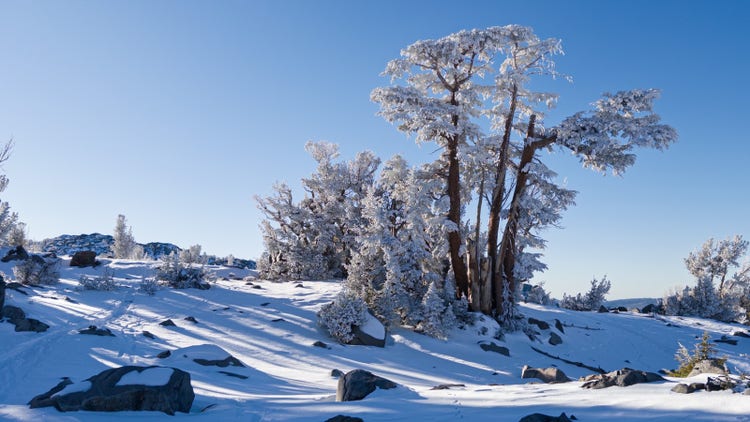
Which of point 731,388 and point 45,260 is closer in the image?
point 731,388

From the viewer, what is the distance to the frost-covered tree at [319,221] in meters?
26.1

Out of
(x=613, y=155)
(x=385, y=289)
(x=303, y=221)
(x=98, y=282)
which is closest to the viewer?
(x=385, y=289)

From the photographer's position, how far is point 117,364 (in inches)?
347

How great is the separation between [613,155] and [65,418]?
17.0 meters

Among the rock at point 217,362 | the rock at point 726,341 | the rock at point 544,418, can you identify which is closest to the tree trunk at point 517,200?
the rock at point 726,341

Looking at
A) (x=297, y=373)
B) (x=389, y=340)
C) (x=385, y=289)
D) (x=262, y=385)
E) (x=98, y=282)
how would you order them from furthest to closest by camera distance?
1. (x=98, y=282)
2. (x=385, y=289)
3. (x=389, y=340)
4. (x=297, y=373)
5. (x=262, y=385)

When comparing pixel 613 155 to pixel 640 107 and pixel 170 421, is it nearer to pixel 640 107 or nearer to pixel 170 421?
pixel 640 107

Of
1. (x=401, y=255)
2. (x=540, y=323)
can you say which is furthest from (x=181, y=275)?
(x=540, y=323)

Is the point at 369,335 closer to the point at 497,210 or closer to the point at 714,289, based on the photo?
the point at 497,210

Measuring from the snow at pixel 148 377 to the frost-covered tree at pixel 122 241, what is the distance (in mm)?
47283

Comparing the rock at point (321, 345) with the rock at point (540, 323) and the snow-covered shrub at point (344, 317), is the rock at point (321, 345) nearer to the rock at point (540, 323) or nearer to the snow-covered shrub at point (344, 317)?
the snow-covered shrub at point (344, 317)

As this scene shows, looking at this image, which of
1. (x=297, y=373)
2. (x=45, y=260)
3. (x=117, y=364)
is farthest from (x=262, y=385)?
(x=45, y=260)

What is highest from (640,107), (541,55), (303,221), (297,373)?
(541,55)

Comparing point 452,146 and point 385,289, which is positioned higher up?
point 452,146
